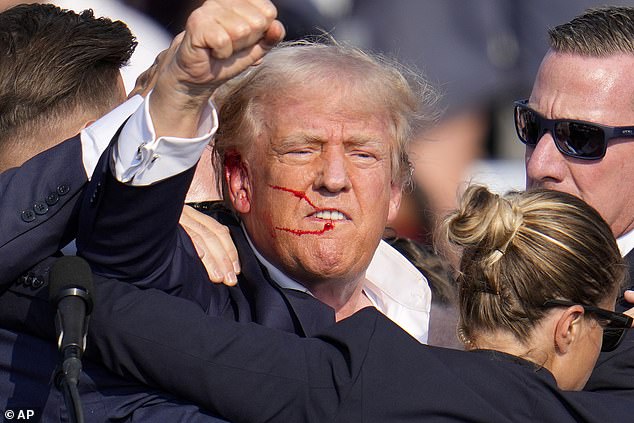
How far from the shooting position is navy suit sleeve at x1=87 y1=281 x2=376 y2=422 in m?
1.97

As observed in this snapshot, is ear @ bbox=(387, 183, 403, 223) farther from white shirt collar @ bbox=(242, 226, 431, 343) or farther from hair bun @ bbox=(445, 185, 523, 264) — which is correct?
hair bun @ bbox=(445, 185, 523, 264)

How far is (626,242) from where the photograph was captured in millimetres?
3094

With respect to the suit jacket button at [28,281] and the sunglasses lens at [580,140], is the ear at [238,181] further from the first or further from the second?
the sunglasses lens at [580,140]

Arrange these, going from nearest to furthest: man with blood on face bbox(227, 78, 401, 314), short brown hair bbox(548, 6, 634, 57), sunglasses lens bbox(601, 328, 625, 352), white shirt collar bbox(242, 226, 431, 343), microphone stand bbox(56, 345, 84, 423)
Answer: microphone stand bbox(56, 345, 84, 423), sunglasses lens bbox(601, 328, 625, 352), man with blood on face bbox(227, 78, 401, 314), white shirt collar bbox(242, 226, 431, 343), short brown hair bbox(548, 6, 634, 57)

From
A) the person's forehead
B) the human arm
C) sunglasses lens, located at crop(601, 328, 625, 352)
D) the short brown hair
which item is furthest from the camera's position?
the short brown hair

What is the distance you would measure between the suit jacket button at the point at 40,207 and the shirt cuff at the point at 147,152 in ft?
0.63

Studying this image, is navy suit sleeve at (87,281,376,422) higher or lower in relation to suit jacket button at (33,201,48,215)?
lower

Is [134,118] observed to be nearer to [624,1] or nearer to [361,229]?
[361,229]

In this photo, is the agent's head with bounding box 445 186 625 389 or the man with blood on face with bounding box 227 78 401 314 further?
the man with blood on face with bounding box 227 78 401 314

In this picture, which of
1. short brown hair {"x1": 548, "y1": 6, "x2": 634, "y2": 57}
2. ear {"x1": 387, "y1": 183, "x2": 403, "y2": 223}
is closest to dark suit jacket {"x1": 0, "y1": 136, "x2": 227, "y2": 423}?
ear {"x1": 387, "y1": 183, "x2": 403, "y2": 223}

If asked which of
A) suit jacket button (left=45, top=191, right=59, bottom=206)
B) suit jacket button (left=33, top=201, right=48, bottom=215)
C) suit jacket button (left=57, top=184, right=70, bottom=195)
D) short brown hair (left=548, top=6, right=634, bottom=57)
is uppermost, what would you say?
short brown hair (left=548, top=6, right=634, bottom=57)

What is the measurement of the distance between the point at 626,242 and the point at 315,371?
4.62 ft

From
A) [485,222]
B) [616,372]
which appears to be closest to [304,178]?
[485,222]

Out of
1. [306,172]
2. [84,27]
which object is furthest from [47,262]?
[84,27]
